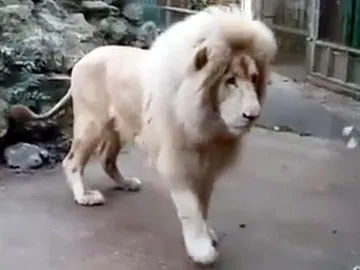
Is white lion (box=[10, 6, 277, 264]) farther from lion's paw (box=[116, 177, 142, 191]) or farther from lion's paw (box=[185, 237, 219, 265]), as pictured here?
lion's paw (box=[116, 177, 142, 191])

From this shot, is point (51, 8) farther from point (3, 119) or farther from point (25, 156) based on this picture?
point (25, 156)

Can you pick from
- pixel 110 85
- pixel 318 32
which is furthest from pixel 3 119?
pixel 318 32

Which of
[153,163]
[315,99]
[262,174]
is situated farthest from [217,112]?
[315,99]

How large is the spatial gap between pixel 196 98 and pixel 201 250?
2.05ft

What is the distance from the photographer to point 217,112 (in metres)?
2.77

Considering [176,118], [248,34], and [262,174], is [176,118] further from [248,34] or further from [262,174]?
[262,174]

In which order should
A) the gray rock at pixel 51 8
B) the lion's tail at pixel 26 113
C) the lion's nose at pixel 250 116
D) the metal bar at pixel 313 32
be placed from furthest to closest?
the metal bar at pixel 313 32 → the gray rock at pixel 51 8 → the lion's tail at pixel 26 113 → the lion's nose at pixel 250 116

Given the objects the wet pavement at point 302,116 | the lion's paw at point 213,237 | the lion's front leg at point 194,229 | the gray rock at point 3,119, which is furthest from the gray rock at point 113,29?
the lion's front leg at point 194,229

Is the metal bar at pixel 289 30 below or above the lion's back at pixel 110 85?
below

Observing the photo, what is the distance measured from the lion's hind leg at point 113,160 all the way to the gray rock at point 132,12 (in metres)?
3.35

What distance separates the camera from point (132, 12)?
7184 mm

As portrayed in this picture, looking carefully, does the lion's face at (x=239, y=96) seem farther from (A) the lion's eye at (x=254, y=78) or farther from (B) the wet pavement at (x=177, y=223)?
(B) the wet pavement at (x=177, y=223)

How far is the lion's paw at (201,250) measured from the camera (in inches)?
115

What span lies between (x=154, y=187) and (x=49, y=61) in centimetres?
156
